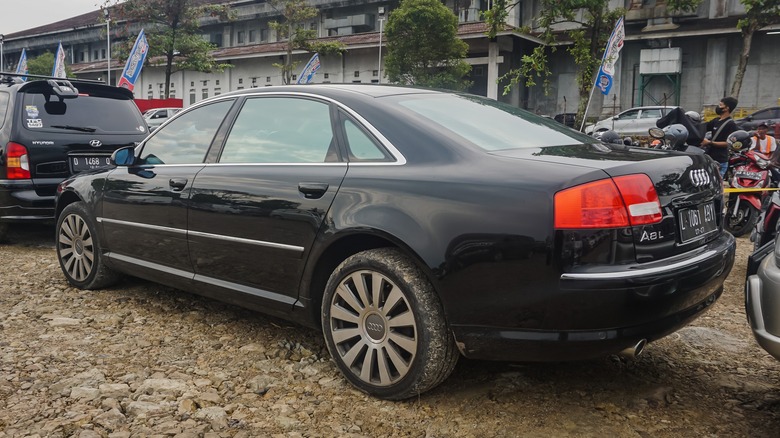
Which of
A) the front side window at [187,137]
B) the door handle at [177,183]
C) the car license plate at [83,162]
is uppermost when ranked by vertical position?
the front side window at [187,137]

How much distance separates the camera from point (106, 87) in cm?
717

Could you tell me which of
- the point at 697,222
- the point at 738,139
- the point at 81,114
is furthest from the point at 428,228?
the point at 738,139

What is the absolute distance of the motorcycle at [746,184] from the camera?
25.4 feet

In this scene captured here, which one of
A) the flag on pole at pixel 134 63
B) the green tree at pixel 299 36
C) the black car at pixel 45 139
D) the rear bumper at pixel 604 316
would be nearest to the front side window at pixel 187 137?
the rear bumper at pixel 604 316

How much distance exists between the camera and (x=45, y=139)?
644cm

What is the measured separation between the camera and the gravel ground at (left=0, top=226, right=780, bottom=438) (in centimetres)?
280

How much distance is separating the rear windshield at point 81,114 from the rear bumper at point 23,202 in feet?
1.91

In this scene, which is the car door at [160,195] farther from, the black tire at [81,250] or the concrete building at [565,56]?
the concrete building at [565,56]

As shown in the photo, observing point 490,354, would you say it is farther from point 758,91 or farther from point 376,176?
point 758,91

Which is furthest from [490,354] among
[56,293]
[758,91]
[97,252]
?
[758,91]

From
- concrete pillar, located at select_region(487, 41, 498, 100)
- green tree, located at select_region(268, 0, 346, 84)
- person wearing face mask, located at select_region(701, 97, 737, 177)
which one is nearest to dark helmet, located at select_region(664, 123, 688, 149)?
person wearing face mask, located at select_region(701, 97, 737, 177)

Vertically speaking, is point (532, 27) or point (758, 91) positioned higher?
point (532, 27)

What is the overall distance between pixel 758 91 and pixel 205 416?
32522 mm

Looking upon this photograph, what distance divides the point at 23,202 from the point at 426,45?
25.2 metres
